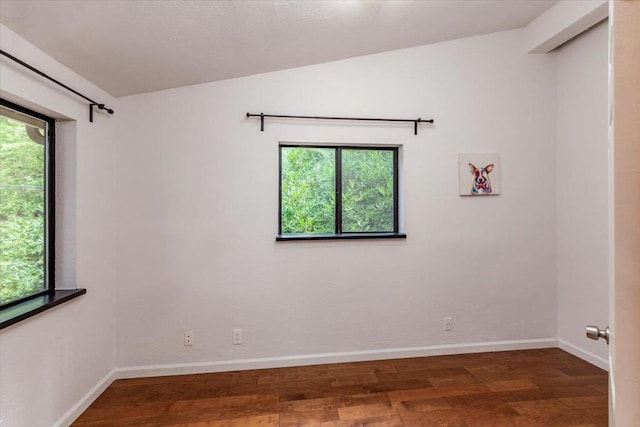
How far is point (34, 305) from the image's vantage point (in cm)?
178

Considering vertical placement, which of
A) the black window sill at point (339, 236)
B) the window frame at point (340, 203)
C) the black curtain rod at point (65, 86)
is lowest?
the black window sill at point (339, 236)

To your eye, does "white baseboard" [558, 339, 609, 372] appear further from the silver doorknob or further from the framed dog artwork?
the silver doorknob

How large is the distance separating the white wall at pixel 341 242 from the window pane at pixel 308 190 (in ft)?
0.51

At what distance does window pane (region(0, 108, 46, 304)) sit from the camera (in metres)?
1.75

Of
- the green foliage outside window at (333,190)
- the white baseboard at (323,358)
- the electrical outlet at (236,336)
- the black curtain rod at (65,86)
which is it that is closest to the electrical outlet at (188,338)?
the white baseboard at (323,358)

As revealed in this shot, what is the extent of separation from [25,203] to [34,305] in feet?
1.87

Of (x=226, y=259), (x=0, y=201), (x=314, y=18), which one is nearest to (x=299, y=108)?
(x=314, y=18)

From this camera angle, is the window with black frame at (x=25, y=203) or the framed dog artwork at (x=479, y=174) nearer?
the window with black frame at (x=25, y=203)

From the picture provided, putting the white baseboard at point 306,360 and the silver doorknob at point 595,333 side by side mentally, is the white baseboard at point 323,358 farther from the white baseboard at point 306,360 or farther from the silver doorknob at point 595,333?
the silver doorknob at point 595,333

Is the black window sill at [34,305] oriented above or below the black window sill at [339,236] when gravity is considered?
below

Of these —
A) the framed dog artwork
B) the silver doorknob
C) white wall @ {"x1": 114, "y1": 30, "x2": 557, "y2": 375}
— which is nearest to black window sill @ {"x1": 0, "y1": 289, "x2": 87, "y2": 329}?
white wall @ {"x1": 114, "y1": 30, "x2": 557, "y2": 375}

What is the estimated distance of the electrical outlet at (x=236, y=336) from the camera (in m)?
2.71

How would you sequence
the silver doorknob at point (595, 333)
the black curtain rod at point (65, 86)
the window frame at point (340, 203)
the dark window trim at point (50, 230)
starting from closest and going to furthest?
the silver doorknob at point (595, 333), the black curtain rod at point (65, 86), the dark window trim at point (50, 230), the window frame at point (340, 203)

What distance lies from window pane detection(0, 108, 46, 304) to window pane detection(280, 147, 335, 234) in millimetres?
1602
